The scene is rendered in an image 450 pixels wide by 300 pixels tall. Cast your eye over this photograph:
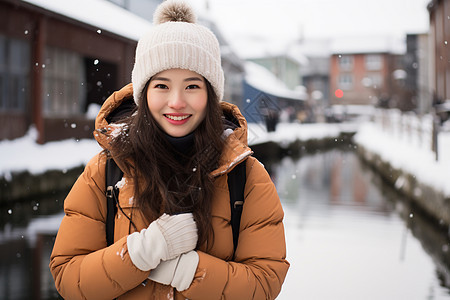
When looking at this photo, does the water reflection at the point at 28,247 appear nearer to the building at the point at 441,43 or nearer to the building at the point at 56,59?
the building at the point at 56,59

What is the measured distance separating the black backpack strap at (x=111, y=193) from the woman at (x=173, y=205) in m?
0.01

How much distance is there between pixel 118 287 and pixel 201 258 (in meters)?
0.23

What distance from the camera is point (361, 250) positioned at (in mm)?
5156

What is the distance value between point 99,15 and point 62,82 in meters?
2.92

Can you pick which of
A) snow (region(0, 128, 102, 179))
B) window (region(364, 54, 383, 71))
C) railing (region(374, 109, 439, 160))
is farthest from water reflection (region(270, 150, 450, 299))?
window (region(364, 54, 383, 71))

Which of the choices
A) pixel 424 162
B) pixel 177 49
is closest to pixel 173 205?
pixel 177 49

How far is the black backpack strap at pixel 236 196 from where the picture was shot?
138 cm

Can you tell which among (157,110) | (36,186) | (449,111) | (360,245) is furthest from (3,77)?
(449,111)

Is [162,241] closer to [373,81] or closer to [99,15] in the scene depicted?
[99,15]

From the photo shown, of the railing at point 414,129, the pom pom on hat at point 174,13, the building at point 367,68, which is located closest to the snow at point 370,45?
the building at point 367,68

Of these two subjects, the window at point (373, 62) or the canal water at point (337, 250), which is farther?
the window at point (373, 62)

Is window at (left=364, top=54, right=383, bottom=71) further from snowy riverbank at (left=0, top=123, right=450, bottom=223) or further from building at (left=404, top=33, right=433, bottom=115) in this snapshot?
snowy riverbank at (left=0, top=123, right=450, bottom=223)

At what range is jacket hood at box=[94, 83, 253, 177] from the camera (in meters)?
1.37

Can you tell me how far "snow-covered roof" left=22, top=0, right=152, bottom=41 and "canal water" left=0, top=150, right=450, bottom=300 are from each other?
116 inches
